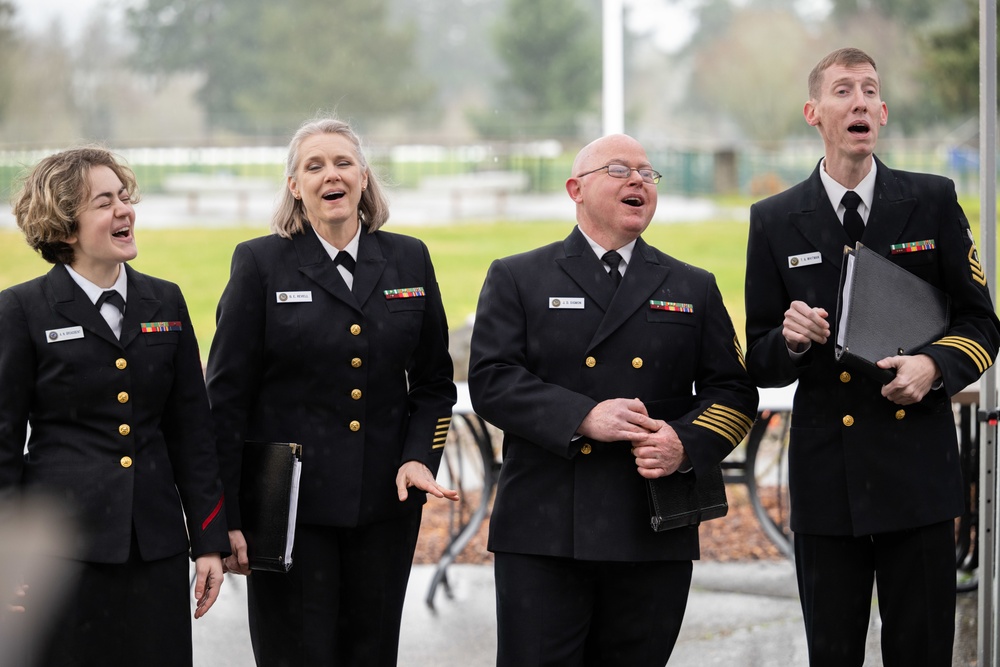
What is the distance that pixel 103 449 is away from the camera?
2996mm

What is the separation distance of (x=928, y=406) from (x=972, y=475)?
3043 millimetres

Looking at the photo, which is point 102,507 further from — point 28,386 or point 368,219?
point 368,219

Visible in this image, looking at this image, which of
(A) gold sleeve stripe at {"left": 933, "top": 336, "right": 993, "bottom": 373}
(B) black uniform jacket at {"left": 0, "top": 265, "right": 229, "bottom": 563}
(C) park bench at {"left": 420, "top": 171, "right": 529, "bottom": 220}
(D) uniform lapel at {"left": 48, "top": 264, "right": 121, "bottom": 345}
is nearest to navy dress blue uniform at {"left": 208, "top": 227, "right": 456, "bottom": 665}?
(B) black uniform jacket at {"left": 0, "top": 265, "right": 229, "bottom": 563}

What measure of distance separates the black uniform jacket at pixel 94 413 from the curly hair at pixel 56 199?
75 mm

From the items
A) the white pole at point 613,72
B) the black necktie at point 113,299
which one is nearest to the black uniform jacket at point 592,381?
the black necktie at point 113,299

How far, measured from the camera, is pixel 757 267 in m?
3.46

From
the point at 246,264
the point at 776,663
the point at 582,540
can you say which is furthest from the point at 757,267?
the point at 776,663

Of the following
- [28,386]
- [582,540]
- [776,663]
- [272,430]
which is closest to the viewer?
[28,386]

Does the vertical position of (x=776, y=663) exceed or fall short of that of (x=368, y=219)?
it falls short

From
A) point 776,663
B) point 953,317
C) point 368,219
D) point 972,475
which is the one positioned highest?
point 368,219

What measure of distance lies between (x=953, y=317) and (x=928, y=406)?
0.91ft

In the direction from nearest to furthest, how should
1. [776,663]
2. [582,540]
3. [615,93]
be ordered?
[582,540] → [776,663] → [615,93]

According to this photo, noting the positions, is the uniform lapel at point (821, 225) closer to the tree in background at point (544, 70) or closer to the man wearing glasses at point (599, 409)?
the man wearing glasses at point (599, 409)

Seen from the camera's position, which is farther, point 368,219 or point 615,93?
point 615,93
